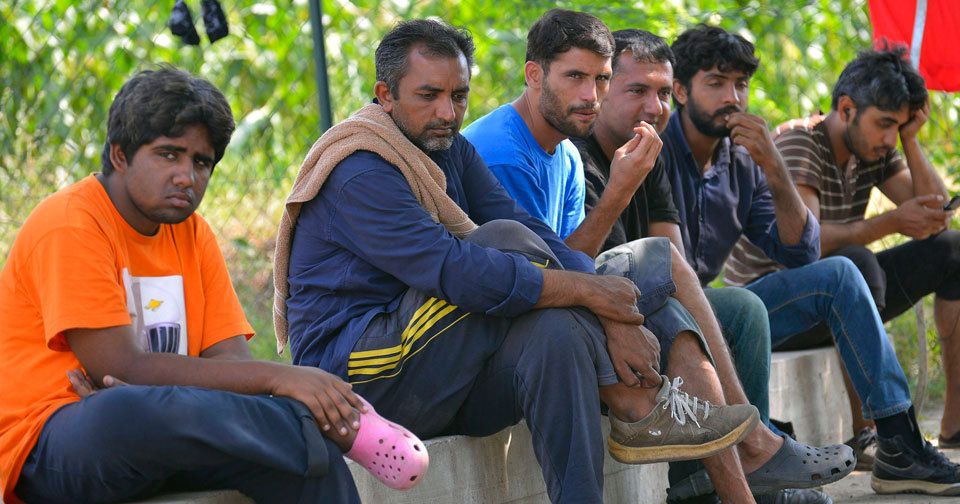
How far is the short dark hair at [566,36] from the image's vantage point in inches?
161

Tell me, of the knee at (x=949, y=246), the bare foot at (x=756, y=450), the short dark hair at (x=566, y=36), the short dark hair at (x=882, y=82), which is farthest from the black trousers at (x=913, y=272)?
the short dark hair at (x=566, y=36)

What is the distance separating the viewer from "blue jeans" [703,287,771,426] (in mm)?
4078

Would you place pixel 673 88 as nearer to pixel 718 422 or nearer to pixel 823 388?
pixel 823 388

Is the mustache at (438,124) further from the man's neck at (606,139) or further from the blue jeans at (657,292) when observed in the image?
the man's neck at (606,139)

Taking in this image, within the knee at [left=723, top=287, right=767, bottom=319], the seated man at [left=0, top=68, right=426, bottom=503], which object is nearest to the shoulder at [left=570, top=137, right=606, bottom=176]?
the knee at [left=723, top=287, right=767, bottom=319]

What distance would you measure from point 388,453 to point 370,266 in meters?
0.67

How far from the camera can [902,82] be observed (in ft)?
17.4

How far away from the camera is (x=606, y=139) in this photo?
175 inches

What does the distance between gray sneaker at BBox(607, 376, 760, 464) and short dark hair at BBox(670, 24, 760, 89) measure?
1.94 meters

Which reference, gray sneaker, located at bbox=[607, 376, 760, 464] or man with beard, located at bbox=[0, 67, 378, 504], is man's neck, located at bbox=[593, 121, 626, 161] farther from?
man with beard, located at bbox=[0, 67, 378, 504]

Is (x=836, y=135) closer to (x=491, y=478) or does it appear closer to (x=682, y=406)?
(x=682, y=406)

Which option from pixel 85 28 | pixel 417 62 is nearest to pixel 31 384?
pixel 417 62

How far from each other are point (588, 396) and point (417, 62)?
1.06 metres

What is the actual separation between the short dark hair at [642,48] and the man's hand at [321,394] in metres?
2.11
